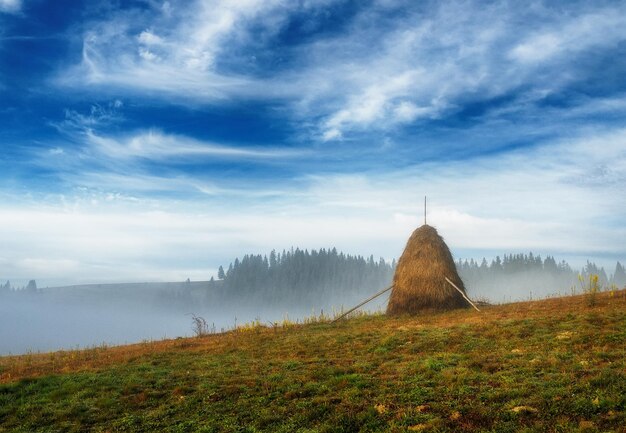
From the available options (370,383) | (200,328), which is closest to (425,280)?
(370,383)

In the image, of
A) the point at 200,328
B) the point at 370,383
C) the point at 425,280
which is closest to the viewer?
the point at 370,383

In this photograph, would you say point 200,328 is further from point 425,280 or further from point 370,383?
point 370,383

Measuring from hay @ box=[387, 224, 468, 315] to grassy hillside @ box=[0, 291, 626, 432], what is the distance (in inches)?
175

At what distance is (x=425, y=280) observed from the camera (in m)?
27.1

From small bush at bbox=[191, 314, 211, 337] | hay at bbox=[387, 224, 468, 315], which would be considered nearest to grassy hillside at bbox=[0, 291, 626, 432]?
hay at bbox=[387, 224, 468, 315]

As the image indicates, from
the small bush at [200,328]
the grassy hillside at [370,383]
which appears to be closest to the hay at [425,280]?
the grassy hillside at [370,383]

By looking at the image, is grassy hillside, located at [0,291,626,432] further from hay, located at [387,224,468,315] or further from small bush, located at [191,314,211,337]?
small bush, located at [191,314,211,337]

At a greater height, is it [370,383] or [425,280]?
[425,280]

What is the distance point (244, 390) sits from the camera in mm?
12836

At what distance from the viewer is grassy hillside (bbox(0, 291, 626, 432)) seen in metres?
9.09

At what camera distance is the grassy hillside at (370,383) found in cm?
909

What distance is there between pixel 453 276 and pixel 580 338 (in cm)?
1273

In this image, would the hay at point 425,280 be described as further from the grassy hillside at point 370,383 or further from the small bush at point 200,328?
the small bush at point 200,328

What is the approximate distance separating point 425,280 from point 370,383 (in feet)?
52.2
